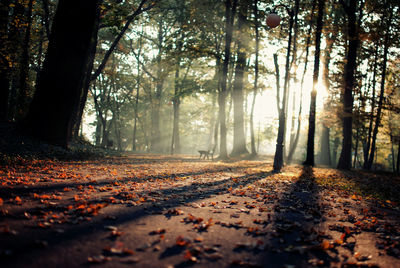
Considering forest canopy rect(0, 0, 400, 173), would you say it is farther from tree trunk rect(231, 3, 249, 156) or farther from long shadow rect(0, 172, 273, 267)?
long shadow rect(0, 172, 273, 267)

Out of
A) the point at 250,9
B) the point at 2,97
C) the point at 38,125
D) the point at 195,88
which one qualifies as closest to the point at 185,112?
the point at 195,88

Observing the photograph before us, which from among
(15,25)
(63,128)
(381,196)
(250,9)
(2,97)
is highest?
(250,9)

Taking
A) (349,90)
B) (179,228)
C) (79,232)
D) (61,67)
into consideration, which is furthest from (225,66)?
(79,232)

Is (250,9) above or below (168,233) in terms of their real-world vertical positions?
above

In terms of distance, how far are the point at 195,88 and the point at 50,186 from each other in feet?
69.8

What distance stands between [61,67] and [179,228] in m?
9.04

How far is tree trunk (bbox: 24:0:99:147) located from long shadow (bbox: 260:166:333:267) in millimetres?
8818

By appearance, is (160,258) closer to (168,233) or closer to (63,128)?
(168,233)

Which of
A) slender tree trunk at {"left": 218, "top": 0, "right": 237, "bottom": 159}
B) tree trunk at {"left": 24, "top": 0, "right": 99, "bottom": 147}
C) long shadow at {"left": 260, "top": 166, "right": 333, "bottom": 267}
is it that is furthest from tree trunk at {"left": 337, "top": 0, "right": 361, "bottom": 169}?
tree trunk at {"left": 24, "top": 0, "right": 99, "bottom": 147}

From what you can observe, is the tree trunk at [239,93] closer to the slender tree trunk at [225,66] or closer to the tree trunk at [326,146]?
the slender tree trunk at [225,66]

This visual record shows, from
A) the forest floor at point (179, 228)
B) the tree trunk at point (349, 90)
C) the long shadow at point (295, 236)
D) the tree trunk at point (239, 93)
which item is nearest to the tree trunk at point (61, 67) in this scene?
the forest floor at point (179, 228)

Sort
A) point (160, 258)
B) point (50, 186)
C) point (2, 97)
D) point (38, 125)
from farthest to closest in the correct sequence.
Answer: point (2, 97)
point (38, 125)
point (50, 186)
point (160, 258)

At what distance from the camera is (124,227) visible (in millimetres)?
3611

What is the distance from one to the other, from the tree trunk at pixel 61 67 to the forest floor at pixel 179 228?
410 cm
